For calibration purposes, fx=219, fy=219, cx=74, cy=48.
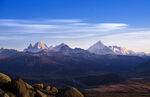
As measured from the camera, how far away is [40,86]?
42.9 metres

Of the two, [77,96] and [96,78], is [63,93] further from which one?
[96,78]

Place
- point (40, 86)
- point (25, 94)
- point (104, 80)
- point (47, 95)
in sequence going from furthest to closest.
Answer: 1. point (104, 80)
2. point (40, 86)
3. point (47, 95)
4. point (25, 94)

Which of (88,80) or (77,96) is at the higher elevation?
(77,96)

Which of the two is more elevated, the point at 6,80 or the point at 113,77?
the point at 6,80

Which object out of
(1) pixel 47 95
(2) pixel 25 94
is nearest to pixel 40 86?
(1) pixel 47 95

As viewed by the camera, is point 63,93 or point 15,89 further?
point 63,93

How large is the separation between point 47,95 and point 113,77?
16057 cm

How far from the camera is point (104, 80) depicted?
188 m

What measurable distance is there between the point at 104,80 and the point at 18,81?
159861mm

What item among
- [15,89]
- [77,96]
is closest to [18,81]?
[15,89]

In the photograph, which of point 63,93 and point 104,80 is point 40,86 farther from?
point 104,80

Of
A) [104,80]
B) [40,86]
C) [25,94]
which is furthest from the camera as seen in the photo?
[104,80]

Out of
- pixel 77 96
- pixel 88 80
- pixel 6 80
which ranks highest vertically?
pixel 6 80

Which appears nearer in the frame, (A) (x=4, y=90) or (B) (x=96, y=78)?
(A) (x=4, y=90)
